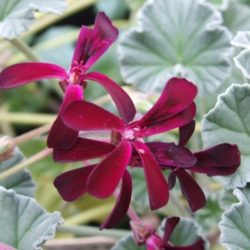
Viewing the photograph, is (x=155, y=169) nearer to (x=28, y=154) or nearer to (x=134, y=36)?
(x=134, y=36)

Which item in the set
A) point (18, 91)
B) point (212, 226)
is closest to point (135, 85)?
point (212, 226)

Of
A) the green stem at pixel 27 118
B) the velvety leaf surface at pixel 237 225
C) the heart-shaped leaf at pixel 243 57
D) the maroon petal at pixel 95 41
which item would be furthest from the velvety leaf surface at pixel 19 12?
the green stem at pixel 27 118

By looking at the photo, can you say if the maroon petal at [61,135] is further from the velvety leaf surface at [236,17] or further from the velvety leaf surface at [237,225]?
the velvety leaf surface at [236,17]

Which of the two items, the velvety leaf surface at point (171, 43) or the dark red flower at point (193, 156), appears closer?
the dark red flower at point (193, 156)

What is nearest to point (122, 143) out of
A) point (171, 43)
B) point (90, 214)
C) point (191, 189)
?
point (191, 189)

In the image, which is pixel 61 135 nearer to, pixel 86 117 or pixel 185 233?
pixel 86 117

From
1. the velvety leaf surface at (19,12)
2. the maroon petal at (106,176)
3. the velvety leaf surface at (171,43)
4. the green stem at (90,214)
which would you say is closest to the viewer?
the maroon petal at (106,176)
